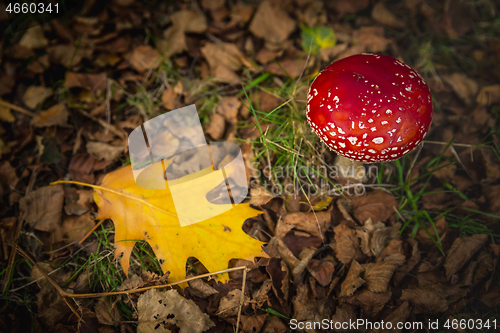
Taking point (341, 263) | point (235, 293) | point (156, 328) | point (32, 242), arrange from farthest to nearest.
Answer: point (32, 242), point (341, 263), point (235, 293), point (156, 328)

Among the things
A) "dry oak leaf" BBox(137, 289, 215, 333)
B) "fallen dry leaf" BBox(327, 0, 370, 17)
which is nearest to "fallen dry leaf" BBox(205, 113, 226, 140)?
"dry oak leaf" BBox(137, 289, 215, 333)

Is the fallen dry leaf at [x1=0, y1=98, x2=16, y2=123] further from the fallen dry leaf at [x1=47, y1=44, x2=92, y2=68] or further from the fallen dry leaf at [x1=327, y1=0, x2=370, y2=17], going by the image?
the fallen dry leaf at [x1=327, y1=0, x2=370, y2=17]

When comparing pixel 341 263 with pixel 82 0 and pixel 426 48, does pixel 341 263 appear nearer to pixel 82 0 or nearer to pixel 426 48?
pixel 426 48

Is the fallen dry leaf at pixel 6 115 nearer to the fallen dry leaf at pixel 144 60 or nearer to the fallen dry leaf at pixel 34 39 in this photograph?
the fallen dry leaf at pixel 34 39

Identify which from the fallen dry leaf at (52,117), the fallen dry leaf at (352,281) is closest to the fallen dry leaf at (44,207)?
the fallen dry leaf at (52,117)

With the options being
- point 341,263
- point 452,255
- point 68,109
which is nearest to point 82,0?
point 68,109

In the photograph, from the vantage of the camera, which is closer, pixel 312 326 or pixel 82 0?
pixel 312 326
